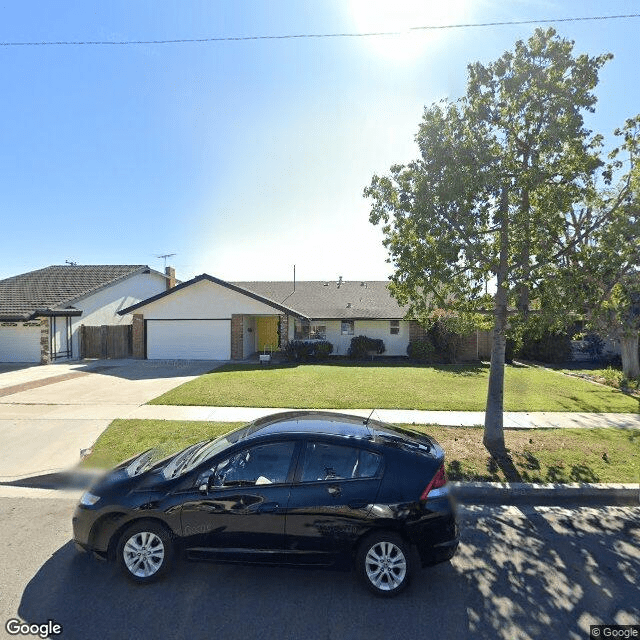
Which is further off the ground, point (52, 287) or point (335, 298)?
point (52, 287)

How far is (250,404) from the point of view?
1040 cm

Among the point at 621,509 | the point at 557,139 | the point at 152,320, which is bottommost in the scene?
the point at 621,509

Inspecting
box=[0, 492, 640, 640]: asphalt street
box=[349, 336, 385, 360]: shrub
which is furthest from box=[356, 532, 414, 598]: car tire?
box=[349, 336, 385, 360]: shrub

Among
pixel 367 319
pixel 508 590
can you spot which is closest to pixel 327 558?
pixel 508 590

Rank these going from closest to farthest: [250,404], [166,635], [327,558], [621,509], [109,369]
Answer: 1. [166,635]
2. [327,558]
3. [621,509]
4. [250,404]
5. [109,369]

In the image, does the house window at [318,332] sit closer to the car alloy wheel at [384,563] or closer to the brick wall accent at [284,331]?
the brick wall accent at [284,331]

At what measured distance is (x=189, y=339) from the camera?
20719mm

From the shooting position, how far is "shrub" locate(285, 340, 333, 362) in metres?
20.3

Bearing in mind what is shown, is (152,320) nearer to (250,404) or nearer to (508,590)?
(250,404)

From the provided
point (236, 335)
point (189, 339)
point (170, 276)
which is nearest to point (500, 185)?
point (236, 335)

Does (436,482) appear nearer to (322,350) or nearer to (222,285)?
(322,350)

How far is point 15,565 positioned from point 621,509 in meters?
6.82

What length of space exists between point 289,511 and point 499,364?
5.03 m

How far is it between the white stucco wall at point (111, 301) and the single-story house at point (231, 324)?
7.94ft
